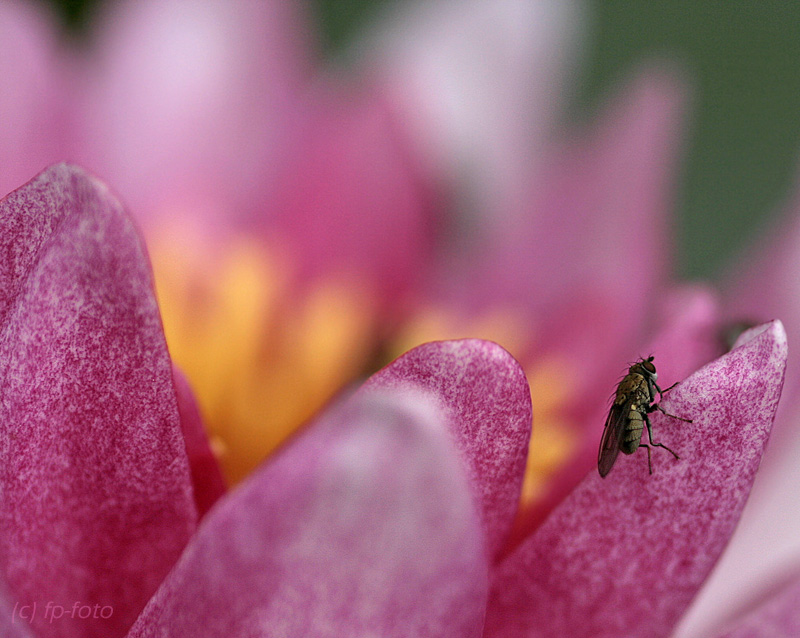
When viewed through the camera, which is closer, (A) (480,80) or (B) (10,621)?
(B) (10,621)

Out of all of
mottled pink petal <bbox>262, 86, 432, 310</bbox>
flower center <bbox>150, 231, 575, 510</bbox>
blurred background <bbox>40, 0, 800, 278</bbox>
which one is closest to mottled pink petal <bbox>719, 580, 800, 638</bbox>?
flower center <bbox>150, 231, 575, 510</bbox>

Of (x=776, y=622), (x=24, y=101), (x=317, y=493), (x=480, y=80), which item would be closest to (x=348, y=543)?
(x=317, y=493)

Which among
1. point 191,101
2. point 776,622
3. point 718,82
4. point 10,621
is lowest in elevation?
point 776,622

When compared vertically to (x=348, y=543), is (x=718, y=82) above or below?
above

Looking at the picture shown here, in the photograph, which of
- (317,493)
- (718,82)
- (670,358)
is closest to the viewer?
(317,493)

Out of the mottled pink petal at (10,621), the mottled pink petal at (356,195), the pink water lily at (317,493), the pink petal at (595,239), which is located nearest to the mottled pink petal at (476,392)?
the pink water lily at (317,493)

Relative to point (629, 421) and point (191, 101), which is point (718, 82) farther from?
point (629, 421)

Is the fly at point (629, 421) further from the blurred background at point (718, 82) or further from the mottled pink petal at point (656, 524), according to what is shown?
the blurred background at point (718, 82)
